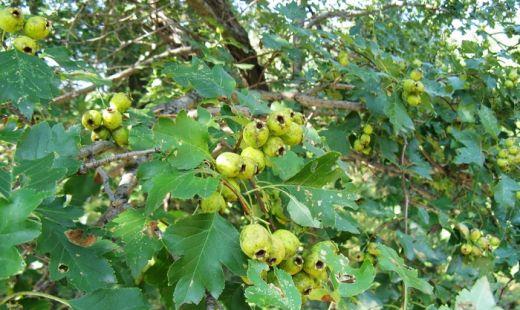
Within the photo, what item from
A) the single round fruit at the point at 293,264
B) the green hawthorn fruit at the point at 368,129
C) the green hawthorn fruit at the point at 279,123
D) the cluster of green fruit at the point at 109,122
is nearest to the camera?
the single round fruit at the point at 293,264

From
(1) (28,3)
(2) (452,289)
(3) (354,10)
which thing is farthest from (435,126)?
(1) (28,3)

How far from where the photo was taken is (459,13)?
12.1 feet

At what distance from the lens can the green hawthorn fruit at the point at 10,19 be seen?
5.36 ft

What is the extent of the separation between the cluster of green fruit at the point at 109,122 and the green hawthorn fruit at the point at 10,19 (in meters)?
0.40

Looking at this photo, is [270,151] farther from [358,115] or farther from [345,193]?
[358,115]

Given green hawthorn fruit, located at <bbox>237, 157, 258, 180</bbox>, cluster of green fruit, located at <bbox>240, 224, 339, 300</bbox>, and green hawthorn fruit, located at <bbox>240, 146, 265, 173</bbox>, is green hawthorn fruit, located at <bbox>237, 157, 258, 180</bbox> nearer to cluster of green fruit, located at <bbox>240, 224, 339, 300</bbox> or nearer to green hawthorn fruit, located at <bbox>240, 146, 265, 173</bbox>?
green hawthorn fruit, located at <bbox>240, 146, 265, 173</bbox>

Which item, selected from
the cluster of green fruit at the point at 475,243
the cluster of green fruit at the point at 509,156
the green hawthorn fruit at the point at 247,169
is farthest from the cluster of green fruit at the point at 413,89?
the green hawthorn fruit at the point at 247,169

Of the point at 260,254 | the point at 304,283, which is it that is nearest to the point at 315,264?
the point at 304,283

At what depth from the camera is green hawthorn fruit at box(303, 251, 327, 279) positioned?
1.29 m

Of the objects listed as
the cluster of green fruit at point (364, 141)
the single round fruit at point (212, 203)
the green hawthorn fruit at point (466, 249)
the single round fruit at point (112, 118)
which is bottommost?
the green hawthorn fruit at point (466, 249)

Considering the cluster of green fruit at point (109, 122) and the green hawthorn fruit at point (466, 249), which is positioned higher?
the cluster of green fruit at point (109, 122)

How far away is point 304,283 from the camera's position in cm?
130

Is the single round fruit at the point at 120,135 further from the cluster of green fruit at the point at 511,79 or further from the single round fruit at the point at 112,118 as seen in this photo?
the cluster of green fruit at the point at 511,79

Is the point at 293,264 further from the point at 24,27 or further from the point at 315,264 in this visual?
the point at 24,27
